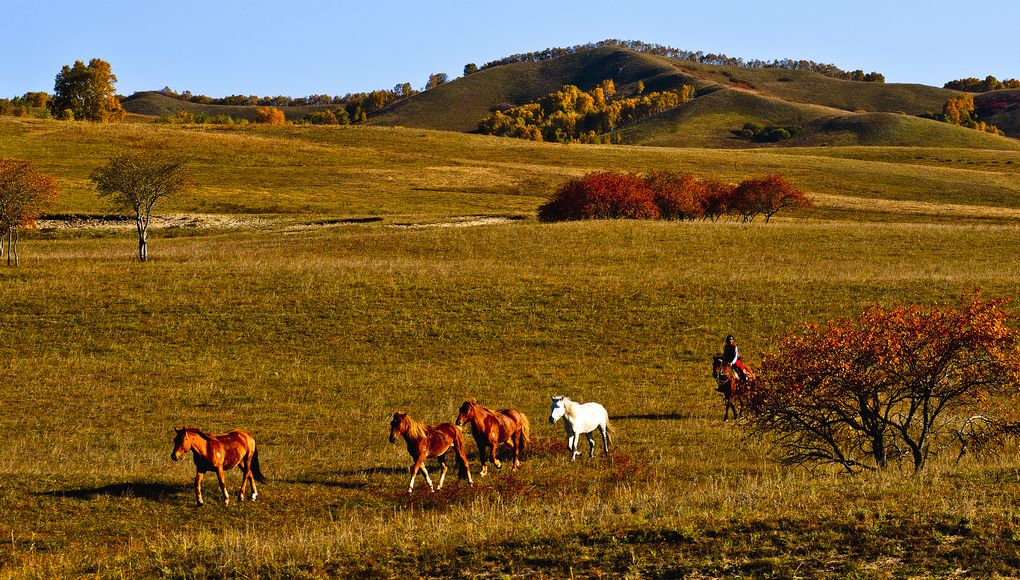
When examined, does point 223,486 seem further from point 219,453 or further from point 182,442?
point 182,442

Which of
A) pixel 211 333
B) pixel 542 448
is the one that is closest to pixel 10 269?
pixel 211 333

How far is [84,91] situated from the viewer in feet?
587

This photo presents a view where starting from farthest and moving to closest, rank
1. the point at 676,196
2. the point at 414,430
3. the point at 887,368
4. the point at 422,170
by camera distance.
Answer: the point at 422,170 → the point at 676,196 → the point at 887,368 → the point at 414,430

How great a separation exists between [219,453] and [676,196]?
7695 centimetres

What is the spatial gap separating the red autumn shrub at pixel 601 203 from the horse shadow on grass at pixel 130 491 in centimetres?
6811

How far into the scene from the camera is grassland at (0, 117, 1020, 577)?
1276 centimetres

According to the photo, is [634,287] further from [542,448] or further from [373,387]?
[542,448]

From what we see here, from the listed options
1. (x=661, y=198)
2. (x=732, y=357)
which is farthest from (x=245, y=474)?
(x=661, y=198)

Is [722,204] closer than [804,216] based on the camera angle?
Yes

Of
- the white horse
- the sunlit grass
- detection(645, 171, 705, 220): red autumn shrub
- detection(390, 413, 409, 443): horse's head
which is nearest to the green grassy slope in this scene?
detection(645, 171, 705, 220): red autumn shrub

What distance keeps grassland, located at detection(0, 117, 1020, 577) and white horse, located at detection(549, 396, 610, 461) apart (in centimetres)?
90

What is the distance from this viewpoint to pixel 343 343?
39750mm

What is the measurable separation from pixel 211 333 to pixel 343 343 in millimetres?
6302

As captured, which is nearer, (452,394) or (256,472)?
(256,472)
